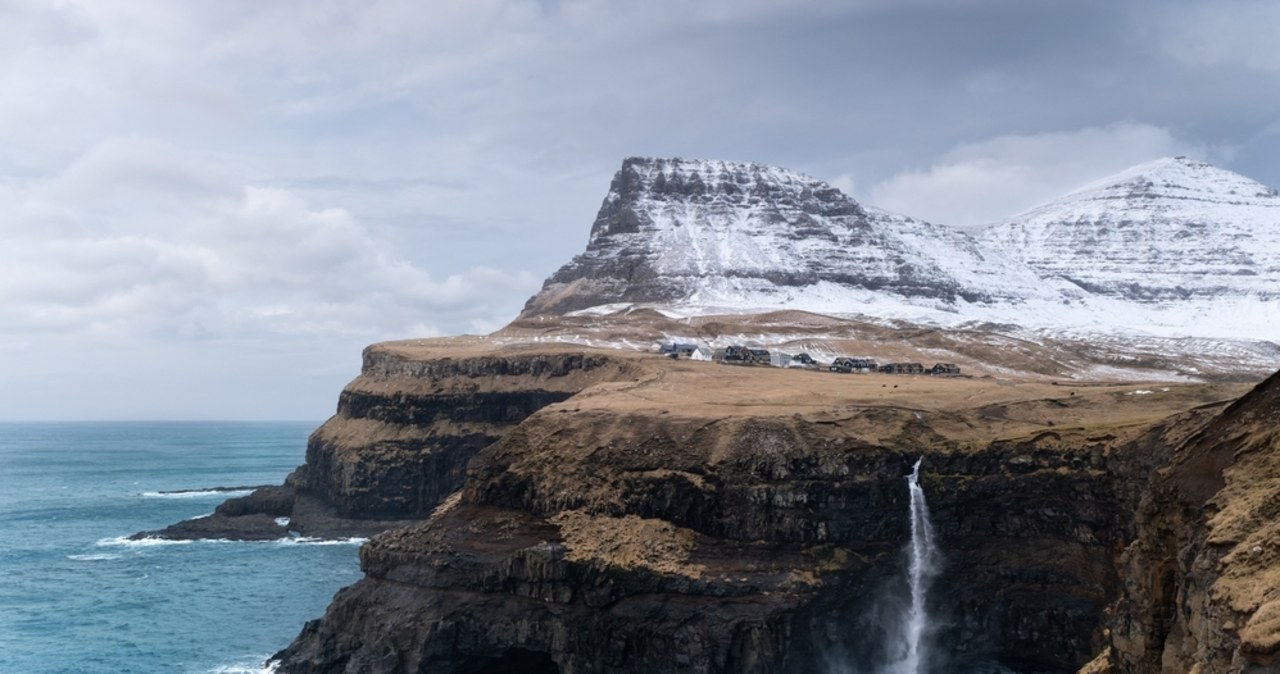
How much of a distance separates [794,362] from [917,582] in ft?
205

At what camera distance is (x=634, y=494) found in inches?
2589

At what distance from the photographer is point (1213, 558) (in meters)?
18.7

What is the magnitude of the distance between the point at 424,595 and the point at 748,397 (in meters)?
31.2

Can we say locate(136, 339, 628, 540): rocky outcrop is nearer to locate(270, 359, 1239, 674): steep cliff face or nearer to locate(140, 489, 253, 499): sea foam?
locate(140, 489, 253, 499): sea foam

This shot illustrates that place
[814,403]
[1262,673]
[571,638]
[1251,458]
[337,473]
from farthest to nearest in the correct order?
[337,473] → [814,403] → [571,638] → [1251,458] → [1262,673]

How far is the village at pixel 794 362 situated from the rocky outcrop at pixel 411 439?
46.1 feet

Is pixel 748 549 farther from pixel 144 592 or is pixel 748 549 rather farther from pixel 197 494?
pixel 197 494

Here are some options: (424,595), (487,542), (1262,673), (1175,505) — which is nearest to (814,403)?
(487,542)

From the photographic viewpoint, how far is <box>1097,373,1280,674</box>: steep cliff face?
17.0 m

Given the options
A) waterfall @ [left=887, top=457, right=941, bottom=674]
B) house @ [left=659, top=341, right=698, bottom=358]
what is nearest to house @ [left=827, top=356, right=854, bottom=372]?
house @ [left=659, top=341, right=698, bottom=358]

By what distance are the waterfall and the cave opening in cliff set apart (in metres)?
21.8

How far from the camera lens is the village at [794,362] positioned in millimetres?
117819

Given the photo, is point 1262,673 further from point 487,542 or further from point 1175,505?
point 487,542

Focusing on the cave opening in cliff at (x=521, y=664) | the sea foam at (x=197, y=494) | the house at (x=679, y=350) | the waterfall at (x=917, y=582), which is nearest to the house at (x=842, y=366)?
the house at (x=679, y=350)
